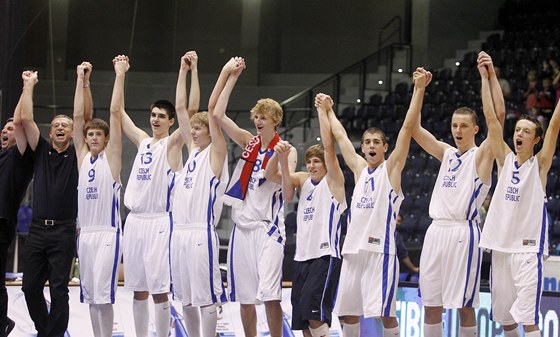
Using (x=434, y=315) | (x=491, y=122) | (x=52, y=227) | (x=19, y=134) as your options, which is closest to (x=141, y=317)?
(x=52, y=227)

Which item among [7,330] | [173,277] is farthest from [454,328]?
[7,330]

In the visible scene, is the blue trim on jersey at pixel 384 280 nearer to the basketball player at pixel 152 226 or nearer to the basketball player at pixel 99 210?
the basketball player at pixel 152 226

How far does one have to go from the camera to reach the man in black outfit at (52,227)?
8.92m

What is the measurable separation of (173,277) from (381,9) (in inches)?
580

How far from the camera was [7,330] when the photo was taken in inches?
373

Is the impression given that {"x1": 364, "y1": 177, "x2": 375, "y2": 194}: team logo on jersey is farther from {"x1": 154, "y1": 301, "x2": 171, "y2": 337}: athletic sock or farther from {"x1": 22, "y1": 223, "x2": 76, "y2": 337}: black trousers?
{"x1": 22, "y1": 223, "x2": 76, "y2": 337}: black trousers

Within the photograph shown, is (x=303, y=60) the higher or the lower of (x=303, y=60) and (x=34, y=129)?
the higher

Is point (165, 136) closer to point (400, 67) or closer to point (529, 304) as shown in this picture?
point (529, 304)

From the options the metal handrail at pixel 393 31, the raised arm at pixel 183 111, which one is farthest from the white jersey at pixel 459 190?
the metal handrail at pixel 393 31

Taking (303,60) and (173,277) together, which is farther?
(303,60)

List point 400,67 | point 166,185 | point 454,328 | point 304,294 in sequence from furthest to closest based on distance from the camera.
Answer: point 400,67 < point 454,328 < point 166,185 < point 304,294

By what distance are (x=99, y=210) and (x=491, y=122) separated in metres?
3.59

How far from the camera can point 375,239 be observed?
845 centimetres

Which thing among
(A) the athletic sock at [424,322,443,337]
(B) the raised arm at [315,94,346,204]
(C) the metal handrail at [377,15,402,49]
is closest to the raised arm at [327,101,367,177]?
(B) the raised arm at [315,94,346,204]
